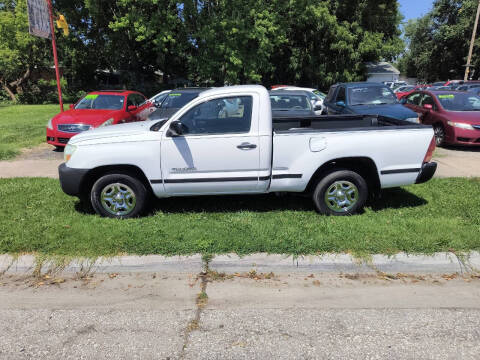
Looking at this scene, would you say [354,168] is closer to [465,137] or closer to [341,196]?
[341,196]

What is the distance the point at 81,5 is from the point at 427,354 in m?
29.8

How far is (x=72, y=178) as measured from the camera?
15.5 ft

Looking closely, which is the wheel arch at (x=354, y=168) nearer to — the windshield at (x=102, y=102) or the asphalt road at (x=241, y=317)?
the asphalt road at (x=241, y=317)

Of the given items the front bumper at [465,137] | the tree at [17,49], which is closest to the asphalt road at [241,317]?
the front bumper at [465,137]

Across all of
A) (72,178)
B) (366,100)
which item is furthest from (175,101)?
(72,178)

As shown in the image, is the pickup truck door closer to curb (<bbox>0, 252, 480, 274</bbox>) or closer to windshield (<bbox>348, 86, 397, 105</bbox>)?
curb (<bbox>0, 252, 480, 274</bbox>)

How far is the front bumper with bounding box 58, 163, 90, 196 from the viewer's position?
15.5ft

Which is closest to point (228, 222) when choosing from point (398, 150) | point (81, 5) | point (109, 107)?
point (398, 150)

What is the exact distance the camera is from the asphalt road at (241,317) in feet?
9.23

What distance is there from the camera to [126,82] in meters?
29.3

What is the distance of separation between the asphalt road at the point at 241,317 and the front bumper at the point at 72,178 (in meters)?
1.29

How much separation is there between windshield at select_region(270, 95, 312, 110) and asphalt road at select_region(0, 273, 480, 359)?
20.4 feet

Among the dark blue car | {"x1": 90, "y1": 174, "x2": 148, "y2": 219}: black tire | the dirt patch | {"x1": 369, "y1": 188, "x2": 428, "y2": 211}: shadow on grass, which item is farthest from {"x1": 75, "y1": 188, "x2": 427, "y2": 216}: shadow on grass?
the dark blue car

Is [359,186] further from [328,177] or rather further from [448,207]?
[448,207]
